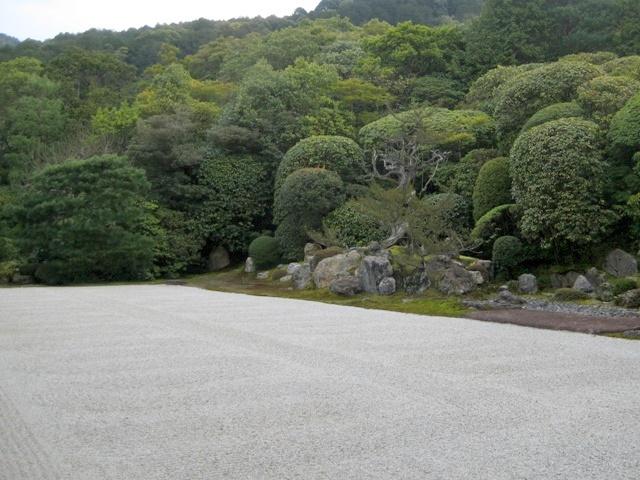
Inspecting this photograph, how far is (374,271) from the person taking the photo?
562 inches

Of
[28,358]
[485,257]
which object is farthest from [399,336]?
[485,257]

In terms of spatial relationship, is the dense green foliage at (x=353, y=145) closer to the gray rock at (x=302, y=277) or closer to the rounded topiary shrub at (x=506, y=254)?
the rounded topiary shrub at (x=506, y=254)

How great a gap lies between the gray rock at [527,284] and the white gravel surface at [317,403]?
17.0 ft

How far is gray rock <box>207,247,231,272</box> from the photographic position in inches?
946

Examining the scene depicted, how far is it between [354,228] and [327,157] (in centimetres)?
332

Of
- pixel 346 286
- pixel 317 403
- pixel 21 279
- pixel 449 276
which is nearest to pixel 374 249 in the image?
pixel 346 286

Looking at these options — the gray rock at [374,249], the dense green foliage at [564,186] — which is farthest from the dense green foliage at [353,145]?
the gray rock at [374,249]

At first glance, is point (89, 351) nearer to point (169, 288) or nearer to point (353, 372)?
point (353, 372)

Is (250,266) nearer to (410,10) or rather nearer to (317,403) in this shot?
(317,403)

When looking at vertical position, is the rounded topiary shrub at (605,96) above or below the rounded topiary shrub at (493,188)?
above

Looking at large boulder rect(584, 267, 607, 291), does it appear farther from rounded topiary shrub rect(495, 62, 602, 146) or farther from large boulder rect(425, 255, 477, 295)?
rounded topiary shrub rect(495, 62, 602, 146)

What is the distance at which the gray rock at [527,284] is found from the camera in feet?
46.4

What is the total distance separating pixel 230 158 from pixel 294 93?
12.9ft

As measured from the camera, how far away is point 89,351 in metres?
7.82
